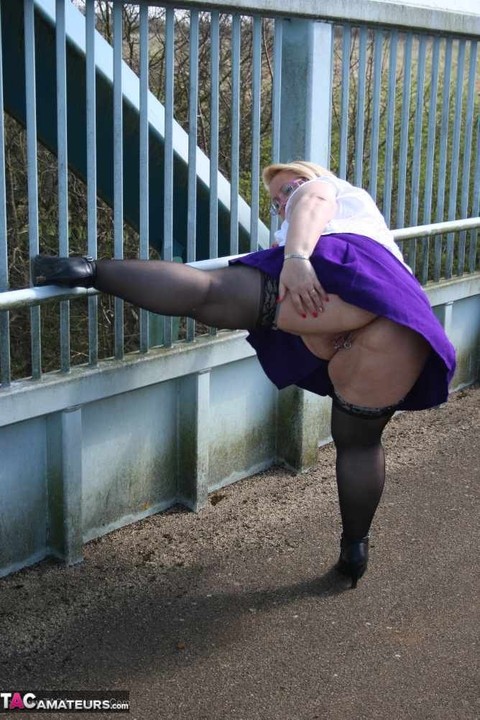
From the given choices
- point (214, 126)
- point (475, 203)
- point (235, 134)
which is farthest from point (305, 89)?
point (475, 203)

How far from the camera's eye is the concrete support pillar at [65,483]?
380 cm

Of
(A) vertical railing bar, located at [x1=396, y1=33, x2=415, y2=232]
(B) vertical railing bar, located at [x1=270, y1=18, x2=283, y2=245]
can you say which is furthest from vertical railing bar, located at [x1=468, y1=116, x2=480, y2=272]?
(B) vertical railing bar, located at [x1=270, y1=18, x2=283, y2=245]

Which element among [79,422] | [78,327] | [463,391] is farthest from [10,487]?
[463,391]

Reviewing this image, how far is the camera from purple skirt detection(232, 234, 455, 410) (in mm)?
3334

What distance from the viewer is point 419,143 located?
210 inches

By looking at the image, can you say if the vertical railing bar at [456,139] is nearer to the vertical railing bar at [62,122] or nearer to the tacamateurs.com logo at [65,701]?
the vertical railing bar at [62,122]

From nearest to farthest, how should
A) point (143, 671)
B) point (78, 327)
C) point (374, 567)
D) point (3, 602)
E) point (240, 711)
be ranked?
point (240, 711) → point (143, 671) → point (3, 602) → point (374, 567) → point (78, 327)

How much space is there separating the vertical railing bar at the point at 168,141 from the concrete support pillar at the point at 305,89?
658 millimetres

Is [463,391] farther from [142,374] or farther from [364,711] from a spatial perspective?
[364,711]

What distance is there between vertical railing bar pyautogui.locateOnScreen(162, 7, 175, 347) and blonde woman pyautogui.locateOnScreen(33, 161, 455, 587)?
51 centimetres

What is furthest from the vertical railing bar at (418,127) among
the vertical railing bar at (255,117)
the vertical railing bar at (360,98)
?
the vertical railing bar at (255,117)

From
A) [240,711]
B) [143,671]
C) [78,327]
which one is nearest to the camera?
[240,711]

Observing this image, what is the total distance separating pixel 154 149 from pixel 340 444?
141 cm

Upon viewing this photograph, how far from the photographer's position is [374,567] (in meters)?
4.01
